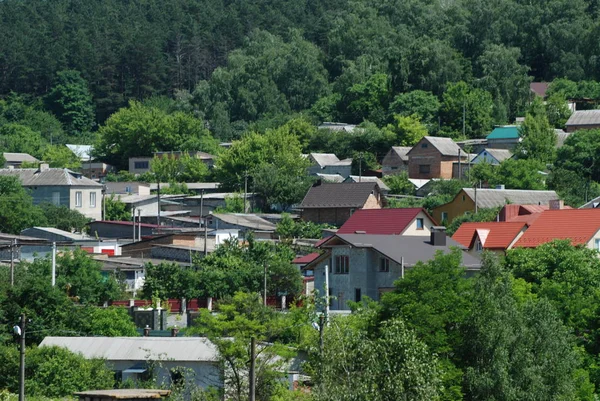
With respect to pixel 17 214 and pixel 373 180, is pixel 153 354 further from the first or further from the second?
pixel 373 180

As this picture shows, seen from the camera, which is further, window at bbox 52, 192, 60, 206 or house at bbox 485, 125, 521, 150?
house at bbox 485, 125, 521, 150

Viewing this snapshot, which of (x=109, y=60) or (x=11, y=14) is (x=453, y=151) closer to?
(x=109, y=60)

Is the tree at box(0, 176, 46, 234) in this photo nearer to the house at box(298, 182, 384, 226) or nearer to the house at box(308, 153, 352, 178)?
the house at box(298, 182, 384, 226)

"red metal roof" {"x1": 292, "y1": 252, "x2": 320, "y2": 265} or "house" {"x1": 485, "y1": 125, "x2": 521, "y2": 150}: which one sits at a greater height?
"house" {"x1": 485, "y1": 125, "x2": 521, "y2": 150}

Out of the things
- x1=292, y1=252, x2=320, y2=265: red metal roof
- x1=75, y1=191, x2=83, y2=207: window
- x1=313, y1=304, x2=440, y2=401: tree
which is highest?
x1=75, y1=191, x2=83, y2=207: window

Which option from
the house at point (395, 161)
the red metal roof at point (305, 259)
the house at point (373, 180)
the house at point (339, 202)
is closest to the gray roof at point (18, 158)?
the house at point (373, 180)

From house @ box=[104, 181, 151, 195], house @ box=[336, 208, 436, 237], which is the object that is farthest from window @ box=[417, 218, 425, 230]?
house @ box=[104, 181, 151, 195]

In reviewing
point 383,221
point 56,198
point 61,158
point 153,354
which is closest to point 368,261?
point 383,221
